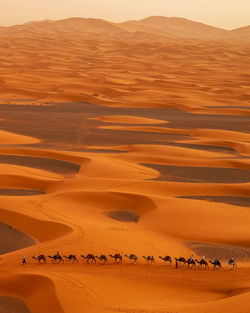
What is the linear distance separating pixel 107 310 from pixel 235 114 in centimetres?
3244

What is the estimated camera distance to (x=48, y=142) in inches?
1045

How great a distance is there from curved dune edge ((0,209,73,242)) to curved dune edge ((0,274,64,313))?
10.0 feet

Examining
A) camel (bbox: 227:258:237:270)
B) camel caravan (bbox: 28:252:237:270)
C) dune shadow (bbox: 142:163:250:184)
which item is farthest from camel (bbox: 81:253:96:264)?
dune shadow (bbox: 142:163:250:184)

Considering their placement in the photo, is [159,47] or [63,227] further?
[159,47]

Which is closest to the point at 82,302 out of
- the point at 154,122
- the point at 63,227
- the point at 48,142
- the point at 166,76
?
the point at 63,227

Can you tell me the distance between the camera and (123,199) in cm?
1587

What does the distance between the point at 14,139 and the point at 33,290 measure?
18604 mm

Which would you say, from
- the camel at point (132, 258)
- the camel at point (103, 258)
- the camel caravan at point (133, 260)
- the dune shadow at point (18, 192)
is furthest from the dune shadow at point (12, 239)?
the dune shadow at point (18, 192)

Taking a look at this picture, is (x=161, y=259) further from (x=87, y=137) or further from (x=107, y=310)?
(x=87, y=137)

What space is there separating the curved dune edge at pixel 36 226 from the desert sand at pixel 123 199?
0.10 ft

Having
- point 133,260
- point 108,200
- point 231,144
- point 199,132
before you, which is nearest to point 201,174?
point 108,200

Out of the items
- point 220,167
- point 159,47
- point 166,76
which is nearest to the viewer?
point 220,167

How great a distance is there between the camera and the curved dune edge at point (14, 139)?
85.4 feet

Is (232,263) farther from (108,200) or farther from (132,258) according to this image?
(108,200)
